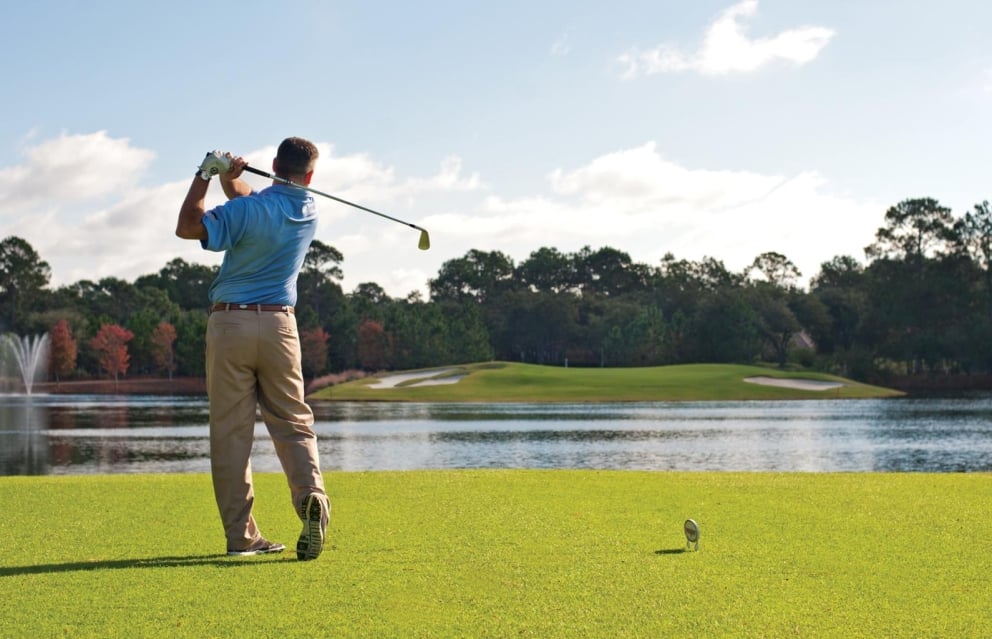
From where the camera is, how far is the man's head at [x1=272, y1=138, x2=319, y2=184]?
6270 mm

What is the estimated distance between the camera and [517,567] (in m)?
5.38

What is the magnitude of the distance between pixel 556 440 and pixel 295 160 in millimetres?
22877

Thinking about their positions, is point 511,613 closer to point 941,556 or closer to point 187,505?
point 941,556

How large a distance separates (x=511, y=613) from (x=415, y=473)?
22.6ft

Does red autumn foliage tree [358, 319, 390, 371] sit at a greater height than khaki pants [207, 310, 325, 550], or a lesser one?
greater

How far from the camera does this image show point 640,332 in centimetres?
10125

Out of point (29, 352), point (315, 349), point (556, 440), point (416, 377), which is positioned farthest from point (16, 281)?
point (556, 440)

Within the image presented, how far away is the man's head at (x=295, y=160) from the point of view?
6.27m

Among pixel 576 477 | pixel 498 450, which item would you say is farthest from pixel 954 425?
pixel 576 477

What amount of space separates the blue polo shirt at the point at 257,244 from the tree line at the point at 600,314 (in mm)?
81890

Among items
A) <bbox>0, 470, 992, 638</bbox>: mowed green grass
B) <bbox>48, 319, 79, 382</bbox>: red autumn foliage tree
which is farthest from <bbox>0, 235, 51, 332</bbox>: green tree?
<bbox>0, 470, 992, 638</bbox>: mowed green grass

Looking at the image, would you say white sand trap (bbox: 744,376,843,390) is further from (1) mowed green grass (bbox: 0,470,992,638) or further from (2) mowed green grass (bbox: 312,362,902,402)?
(1) mowed green grass (bbox: 0,470,992,638)

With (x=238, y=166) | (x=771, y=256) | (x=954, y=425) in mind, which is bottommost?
(x=954, y=425)

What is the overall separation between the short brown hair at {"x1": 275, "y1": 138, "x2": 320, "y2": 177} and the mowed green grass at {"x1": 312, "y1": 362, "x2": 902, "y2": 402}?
55.6 m
